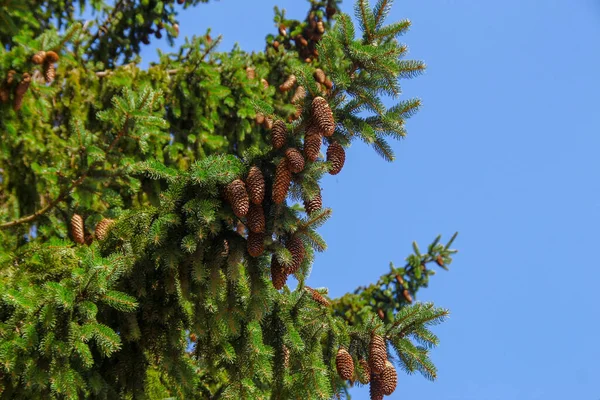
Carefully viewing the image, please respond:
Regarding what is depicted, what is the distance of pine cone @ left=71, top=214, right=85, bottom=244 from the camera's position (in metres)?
5.31

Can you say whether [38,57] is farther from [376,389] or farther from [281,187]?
[376,389]

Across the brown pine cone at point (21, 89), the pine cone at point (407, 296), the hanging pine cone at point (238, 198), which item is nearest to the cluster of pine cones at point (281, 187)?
the hanging pine cone at point (238, 198)

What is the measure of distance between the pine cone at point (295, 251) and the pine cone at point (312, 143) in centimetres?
45

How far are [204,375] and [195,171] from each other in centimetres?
200

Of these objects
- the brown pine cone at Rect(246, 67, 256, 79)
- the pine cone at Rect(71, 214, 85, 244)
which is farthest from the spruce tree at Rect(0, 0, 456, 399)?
the brown pine cone at Rect(246, 67, 256, 79)

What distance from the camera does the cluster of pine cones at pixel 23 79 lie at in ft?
17.6

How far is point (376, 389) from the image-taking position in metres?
3.95

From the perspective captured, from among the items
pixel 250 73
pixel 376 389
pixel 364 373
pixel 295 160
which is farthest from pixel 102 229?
pixel 250 73

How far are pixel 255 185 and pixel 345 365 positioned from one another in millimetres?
1242

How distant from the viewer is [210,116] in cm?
771

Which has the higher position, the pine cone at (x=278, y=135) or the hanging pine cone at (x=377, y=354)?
the pine cone at (x=278, y=135)

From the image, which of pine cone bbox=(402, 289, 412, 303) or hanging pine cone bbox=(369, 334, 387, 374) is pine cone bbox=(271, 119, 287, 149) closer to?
hanging pine cone bbox=(369, 334, 387, 374)

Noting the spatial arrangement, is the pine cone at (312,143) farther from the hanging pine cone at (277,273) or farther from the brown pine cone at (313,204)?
the hanging pine cone at (277,273)

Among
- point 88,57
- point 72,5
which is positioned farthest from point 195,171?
point 72,5
